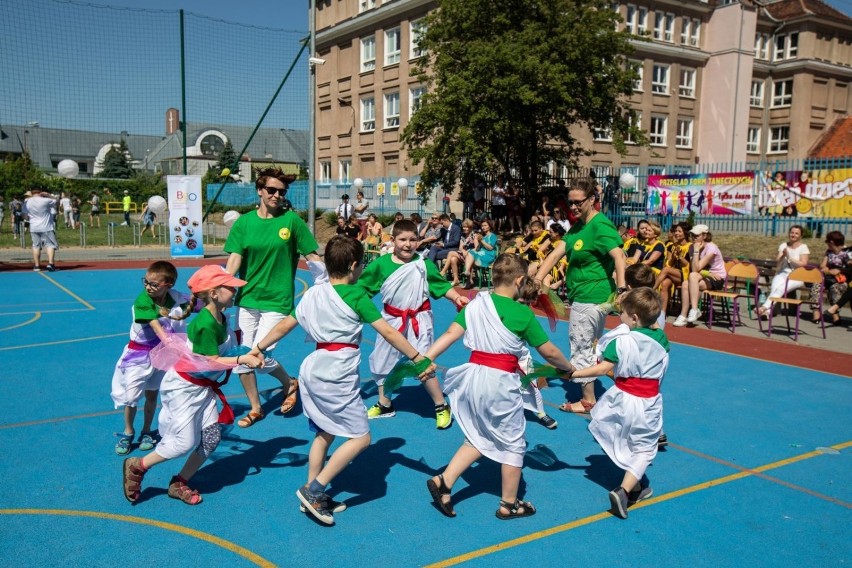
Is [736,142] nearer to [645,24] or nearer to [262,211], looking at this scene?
[645,24]

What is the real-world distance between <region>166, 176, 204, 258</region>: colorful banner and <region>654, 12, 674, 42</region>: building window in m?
30.6

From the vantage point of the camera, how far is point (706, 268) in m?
12.5

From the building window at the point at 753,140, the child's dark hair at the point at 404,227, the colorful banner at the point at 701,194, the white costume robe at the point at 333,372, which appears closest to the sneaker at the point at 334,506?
the white costume robe at the point at 333,372

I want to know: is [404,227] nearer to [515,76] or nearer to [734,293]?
[734,293]

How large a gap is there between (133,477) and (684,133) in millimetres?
44650

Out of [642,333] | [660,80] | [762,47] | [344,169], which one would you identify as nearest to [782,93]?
[762,47]

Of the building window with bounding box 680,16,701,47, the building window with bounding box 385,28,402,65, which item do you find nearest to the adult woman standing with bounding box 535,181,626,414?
the building window with bounding box 385,28,402,65

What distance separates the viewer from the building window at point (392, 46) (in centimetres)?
4156

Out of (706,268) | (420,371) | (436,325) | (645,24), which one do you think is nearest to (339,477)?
(420,371)

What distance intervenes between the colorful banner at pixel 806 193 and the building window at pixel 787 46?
110ft

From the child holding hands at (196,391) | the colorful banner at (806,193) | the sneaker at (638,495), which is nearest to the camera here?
the child holding hands at (196,391)

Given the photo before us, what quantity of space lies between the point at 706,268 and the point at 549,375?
8975mm

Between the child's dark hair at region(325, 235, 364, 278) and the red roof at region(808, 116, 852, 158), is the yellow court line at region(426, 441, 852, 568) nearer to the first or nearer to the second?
the child's dark hair at region(325, 235, 364, 278)

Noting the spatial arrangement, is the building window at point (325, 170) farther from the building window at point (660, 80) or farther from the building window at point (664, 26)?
the building window at point (664, 26)
